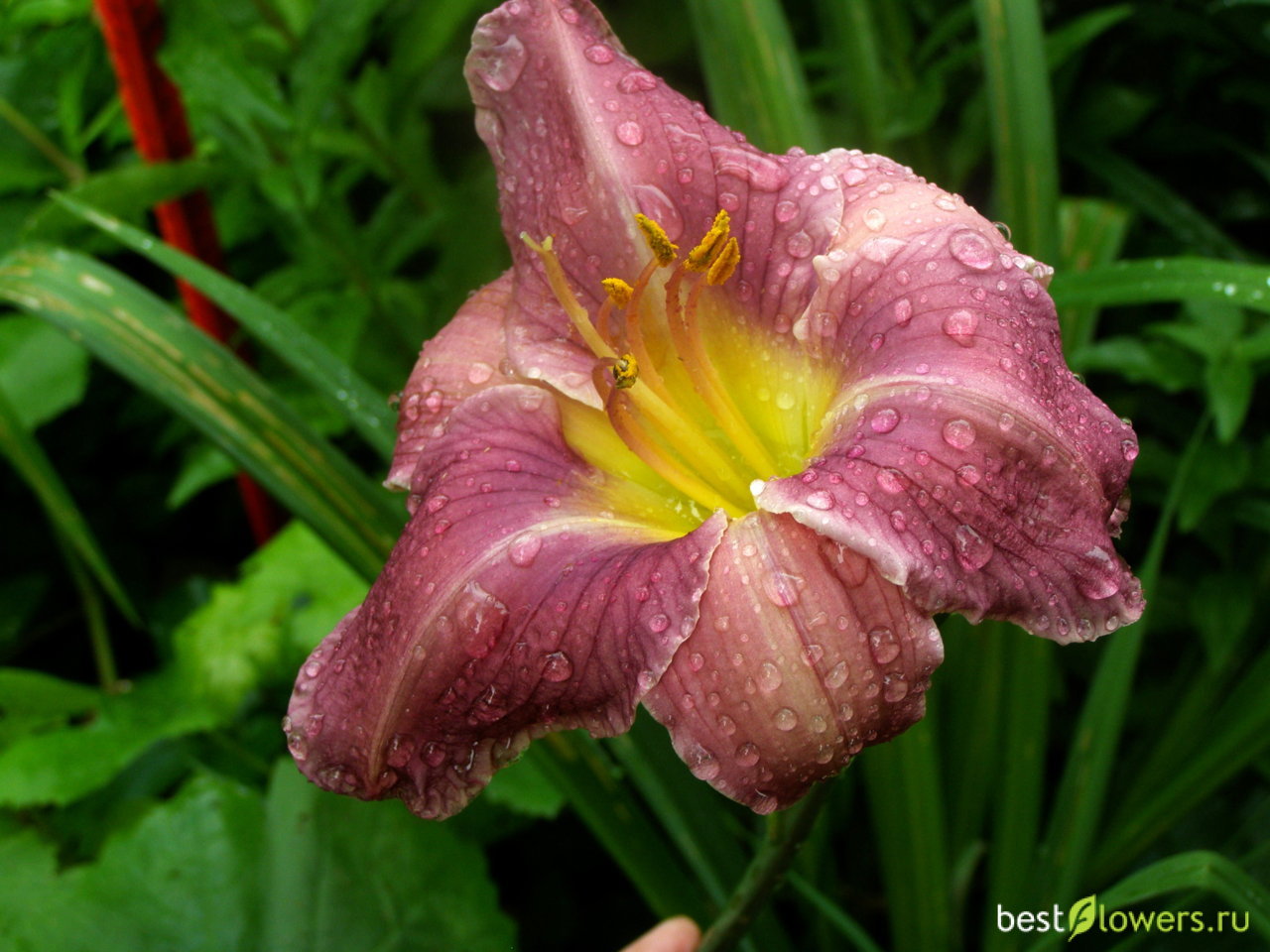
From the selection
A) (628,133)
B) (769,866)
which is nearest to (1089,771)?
(769,866)

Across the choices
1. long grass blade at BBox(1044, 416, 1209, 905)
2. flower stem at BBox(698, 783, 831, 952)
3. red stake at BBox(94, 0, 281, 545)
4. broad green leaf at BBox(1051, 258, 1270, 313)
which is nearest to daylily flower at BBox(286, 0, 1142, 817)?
flower stem at BBox(698, 783, 831, 952)

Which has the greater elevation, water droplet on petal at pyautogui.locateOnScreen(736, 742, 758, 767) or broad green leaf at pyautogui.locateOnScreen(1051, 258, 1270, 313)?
water droplet on petal at pyautogui.locateOnScreen(736, 742, 758, 767)

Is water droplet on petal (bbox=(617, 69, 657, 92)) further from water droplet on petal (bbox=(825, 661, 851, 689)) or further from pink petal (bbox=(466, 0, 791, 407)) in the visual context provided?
water droplet on petal (bbox=(825, 661, 851, 689))

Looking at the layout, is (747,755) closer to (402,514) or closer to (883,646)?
(883,646)

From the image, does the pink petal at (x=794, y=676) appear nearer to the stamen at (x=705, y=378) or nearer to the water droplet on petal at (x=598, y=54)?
the stamen at (x=705, y=378)

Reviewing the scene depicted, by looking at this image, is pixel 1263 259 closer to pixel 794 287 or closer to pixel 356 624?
pixel 794 287

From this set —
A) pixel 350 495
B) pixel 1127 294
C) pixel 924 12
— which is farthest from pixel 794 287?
pixel 924 12

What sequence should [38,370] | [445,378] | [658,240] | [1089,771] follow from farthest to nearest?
[38,370] < [1089,771] < [445,378] < [658,240]
